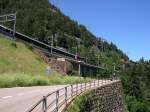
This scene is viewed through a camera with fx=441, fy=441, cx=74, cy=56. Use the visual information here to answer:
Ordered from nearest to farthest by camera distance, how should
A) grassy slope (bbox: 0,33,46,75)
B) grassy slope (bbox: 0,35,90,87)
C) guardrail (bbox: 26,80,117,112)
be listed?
guardrail (bbox: 26,80,117,112)
grassy slope (bbox: 0,35,90,87)
grassy slope (bbox: 0,33,46,75)

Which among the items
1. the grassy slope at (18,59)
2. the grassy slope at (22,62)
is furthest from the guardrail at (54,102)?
the grassy slope at (18,59)

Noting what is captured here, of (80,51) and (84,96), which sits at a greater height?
(80,51)

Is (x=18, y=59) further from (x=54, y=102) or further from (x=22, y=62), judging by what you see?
(x=54, y=102)

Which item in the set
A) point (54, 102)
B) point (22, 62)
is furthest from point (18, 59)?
point (54, 102)

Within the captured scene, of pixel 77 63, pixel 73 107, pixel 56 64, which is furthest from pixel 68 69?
pixel 73 107

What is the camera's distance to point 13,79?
42094 millimetres

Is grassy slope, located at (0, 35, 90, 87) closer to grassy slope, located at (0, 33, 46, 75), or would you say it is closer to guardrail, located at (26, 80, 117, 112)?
grassy slope, located at (0, 33, 46, 75)

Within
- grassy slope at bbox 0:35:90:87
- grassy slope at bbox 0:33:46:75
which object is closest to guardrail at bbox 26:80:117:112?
grassy slope at bbox 0:35:90:87

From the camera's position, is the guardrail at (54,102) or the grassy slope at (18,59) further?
the grassy slope at (18,59)

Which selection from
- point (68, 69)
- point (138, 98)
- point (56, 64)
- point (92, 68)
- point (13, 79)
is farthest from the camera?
point (92, 68)

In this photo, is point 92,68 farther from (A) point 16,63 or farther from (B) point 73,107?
(B) point 73,107

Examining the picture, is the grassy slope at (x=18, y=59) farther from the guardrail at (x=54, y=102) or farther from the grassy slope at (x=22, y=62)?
the guardrail at (x=54, y=102)

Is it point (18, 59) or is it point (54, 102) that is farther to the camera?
point (18, 59)

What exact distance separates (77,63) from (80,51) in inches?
2220
